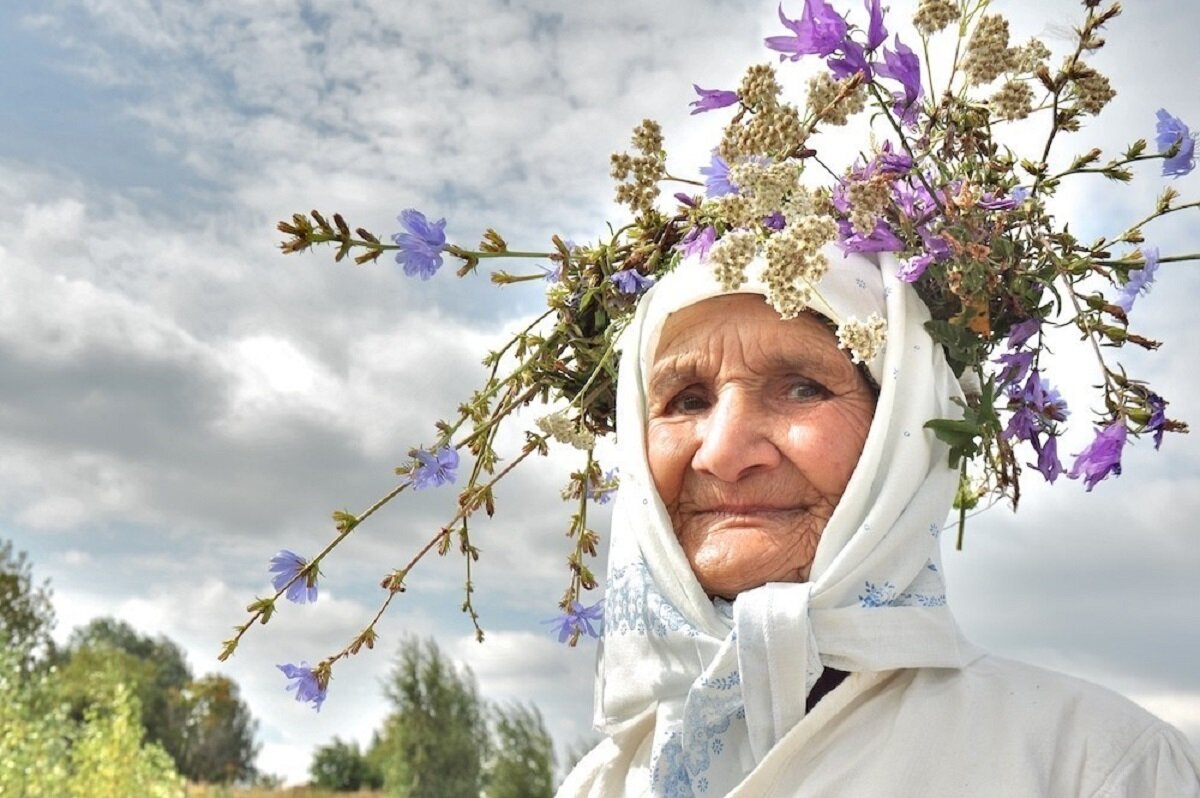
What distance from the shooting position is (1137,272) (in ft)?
10.0

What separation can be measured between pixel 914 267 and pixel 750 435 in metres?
0.53

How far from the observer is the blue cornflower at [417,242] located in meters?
3.11

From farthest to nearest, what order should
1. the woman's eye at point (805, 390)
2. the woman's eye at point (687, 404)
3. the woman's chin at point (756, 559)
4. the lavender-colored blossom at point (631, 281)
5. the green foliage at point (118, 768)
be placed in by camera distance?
the green foliage at point (118, 768) < the lavender-colored blossom at point (631, 281) < the woman's eye at point (687, 404) < the woman's eye at point (805, 390) < the woman's chin at point (756, 559)

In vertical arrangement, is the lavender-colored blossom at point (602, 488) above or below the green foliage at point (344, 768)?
below

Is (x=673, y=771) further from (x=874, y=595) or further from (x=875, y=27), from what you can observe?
(x=875, y=27)

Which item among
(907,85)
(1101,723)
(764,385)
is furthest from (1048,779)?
(907,85)

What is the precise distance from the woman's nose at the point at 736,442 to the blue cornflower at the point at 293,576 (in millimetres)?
1050

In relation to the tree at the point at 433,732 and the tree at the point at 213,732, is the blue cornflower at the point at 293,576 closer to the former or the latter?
the tree at the point at 433,732

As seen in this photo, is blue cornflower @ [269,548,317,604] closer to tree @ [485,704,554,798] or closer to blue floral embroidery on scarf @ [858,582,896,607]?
blue floral embroidery on scarf @ [858,582,896,607]

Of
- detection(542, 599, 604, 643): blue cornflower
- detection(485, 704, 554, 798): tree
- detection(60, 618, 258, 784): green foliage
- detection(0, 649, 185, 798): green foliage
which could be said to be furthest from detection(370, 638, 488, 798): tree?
detection(60, 618, 258, 784): green foliage

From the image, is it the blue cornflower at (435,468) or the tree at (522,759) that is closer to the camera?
the blue cornflower at (435,468)

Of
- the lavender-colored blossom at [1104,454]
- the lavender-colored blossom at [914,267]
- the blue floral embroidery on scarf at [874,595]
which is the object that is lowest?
the blue floral embroidery on scarf at [874,595]

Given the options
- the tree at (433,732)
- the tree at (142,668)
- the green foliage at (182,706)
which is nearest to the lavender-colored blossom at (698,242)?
the tree at (433,732)

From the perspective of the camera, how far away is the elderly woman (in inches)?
102
